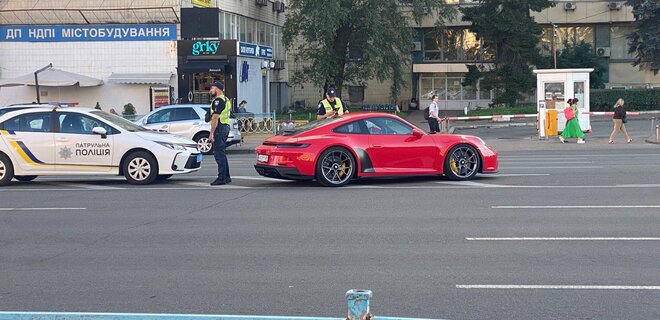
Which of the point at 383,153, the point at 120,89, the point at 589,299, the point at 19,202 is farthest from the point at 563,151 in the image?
the point at 120,89

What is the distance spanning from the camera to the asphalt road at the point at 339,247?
24.6 ft

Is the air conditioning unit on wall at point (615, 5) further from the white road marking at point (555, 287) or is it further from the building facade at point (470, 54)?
the white road marking at point (555, 287)

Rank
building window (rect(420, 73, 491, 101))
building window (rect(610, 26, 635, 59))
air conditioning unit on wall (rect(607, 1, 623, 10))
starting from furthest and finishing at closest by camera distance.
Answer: building window (rect(420, 73, 491, 101)), building window (rect(610, 26, 635, 59)), air conditioning unit on wall (rect(607, 1, 623, 10))

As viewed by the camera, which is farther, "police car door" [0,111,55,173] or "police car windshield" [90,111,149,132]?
"police car windshield" [90,111,149,132]

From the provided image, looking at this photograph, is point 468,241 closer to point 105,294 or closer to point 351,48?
point 105,294

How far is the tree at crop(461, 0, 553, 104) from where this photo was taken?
161 feet

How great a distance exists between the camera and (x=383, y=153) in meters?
15.5

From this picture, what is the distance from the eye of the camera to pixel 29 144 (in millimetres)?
16125

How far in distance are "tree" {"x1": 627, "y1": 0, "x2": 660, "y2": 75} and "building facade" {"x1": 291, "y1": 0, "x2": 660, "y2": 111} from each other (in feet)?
28.8

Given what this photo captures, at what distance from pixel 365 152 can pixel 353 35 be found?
3020 cm

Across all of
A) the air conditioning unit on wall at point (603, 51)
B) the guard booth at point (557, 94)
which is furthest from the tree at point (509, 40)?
the guard booth at point (557, 94)

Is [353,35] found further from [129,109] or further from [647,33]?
[647,33]

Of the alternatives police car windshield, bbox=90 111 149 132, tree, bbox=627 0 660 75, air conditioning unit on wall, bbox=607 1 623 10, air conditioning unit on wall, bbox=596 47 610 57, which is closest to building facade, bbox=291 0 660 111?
air conditioning unit on wall, bbox=596 47 610 57

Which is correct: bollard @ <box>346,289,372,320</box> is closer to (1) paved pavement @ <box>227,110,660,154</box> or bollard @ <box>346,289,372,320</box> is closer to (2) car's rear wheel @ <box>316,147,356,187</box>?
(2) car's rear wheel @ <box>316,147,356,187</box>
